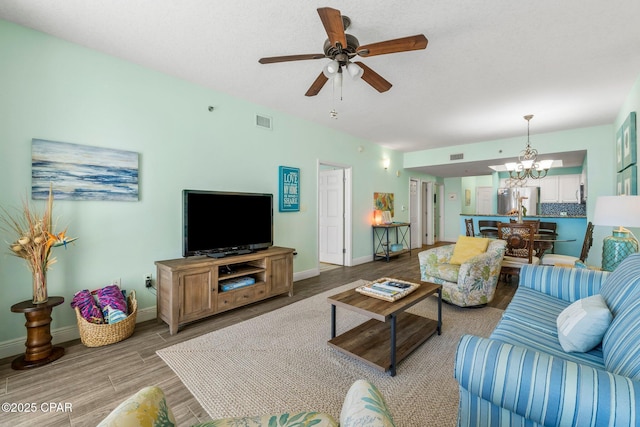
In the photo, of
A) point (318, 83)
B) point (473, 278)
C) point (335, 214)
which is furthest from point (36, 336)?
point (335, 214)

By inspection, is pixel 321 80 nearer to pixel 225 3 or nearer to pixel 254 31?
pixel 254 31

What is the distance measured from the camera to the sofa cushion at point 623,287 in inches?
53.1

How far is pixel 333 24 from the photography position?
1.75 metres

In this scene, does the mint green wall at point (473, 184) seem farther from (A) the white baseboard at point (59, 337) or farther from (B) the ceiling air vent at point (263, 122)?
(A) the white baseboard at point (59, 337)

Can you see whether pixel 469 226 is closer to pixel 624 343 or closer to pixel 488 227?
pixel 488 227

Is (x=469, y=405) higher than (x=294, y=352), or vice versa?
(x=469, y=405)

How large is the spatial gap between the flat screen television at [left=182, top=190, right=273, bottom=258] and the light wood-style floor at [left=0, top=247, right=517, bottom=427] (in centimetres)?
82

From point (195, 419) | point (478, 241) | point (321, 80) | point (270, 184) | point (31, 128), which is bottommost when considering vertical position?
point (195, 419)

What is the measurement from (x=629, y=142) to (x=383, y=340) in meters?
3.64

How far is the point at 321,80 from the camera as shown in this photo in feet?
8.04

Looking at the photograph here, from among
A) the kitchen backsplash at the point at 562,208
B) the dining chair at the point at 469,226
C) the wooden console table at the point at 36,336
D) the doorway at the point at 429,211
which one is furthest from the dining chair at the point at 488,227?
the wooden console table at the point at 36,336

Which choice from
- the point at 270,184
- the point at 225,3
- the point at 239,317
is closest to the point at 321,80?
the point at 225,3

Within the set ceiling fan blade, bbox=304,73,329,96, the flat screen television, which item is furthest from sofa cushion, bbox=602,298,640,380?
the flat screen television

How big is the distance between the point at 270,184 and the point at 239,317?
75.0 inches
